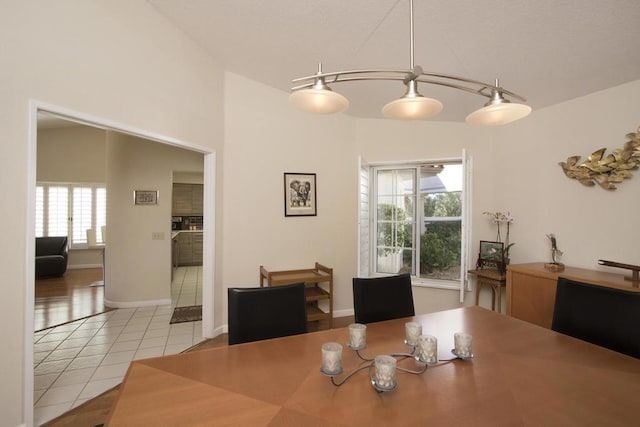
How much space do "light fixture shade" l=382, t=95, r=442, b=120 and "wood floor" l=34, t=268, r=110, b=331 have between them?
14.3ft

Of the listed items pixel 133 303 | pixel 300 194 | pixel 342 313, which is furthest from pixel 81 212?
pixel 342 313

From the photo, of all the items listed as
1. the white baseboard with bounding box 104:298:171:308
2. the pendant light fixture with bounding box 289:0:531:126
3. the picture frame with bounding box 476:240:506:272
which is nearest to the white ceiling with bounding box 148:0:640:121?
the pendant light fixture with bounding box 289:0:531:126

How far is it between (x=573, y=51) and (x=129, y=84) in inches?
127

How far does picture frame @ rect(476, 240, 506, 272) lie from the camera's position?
302cm

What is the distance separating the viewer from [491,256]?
313 centimetres

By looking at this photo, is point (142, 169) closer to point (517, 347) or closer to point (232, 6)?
point (232, 6)

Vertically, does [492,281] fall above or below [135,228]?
below

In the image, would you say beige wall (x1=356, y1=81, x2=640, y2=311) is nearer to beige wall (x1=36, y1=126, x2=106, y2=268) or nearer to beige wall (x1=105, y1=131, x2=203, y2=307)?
beige wall (x1=105, y1=131, x2=203, y2=307)

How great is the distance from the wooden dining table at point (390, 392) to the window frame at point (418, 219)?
65.0 inches

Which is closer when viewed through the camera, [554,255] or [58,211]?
[554,255]

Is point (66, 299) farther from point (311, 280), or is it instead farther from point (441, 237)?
point (441, 237)

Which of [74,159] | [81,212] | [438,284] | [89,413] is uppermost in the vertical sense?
[74,159]

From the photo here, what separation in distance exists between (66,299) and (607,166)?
6.82 meters

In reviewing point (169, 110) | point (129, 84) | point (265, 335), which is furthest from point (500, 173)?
point (129, 84)
